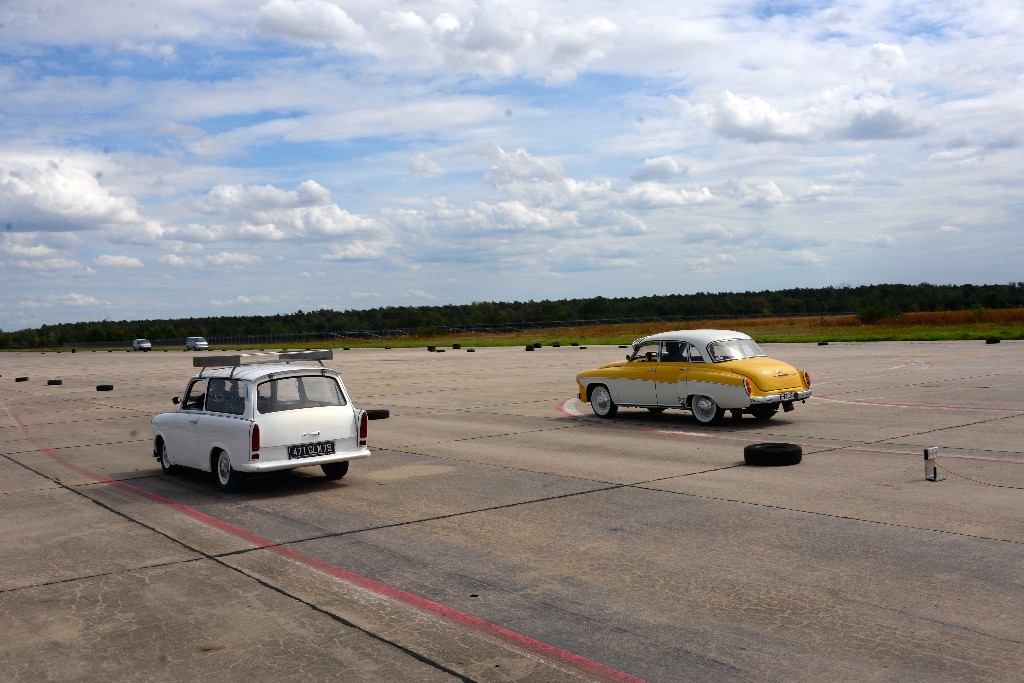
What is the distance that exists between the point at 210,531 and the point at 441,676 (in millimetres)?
5084

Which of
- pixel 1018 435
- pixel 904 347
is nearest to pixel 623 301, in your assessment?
pixel 904 347

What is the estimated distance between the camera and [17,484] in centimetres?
1350

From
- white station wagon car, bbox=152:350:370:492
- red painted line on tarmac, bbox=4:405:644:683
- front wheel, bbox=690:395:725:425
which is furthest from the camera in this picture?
front wheel, bbox=690:395:725:425

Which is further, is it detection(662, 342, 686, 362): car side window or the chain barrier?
detection(662, 342, 686, 362): car side window

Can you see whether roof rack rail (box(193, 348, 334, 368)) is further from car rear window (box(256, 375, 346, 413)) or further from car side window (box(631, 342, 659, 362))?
car side window (box(631, 342, 659, 362))

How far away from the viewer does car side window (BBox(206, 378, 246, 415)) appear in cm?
1216

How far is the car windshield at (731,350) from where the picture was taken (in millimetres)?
18125

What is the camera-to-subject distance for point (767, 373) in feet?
57.5

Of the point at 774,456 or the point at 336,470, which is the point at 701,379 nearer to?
the point at 774,456

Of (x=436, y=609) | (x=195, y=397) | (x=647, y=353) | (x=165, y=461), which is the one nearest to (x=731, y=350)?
(x=647, y=353)

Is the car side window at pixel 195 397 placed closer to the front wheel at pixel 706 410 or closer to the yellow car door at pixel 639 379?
the yellow car door at pixel 639 379

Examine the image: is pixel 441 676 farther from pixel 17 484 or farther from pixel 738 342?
pixel 738 342

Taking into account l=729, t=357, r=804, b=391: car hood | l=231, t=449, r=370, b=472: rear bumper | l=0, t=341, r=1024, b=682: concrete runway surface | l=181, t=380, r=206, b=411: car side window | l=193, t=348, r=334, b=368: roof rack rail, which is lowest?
l=0, t=341, r=1024, b=682: concrete runway surface

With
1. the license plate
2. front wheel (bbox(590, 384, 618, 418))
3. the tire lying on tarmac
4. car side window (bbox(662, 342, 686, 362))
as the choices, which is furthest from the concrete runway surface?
front wheel (bbox(590, 384, 618, 418))
